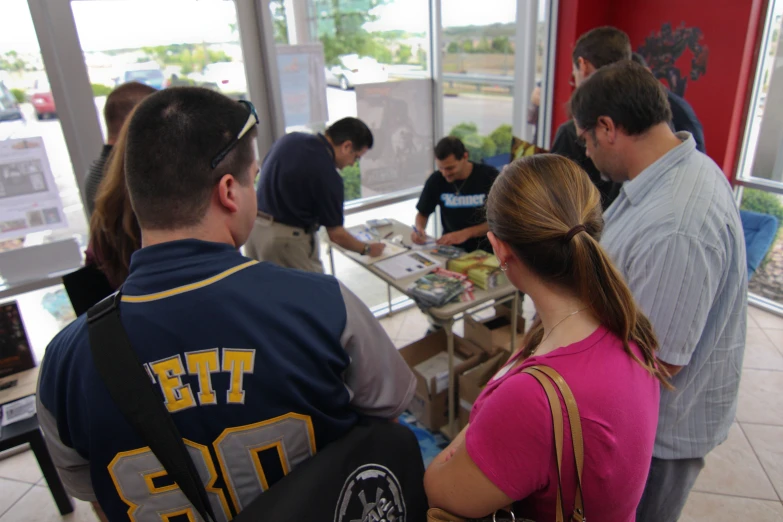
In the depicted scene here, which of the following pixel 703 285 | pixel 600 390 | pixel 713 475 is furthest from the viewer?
pixel 713 475

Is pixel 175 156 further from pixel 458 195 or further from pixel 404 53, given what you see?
pixel 404 53

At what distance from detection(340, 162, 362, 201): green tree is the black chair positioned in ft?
7.55

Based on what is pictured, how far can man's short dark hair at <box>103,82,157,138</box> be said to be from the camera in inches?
79.9

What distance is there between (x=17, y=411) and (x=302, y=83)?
248cm

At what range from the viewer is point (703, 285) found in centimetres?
116

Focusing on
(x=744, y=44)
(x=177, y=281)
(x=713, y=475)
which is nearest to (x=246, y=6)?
(x=177, y=281)

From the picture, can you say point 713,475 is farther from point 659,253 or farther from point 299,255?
point 299,255

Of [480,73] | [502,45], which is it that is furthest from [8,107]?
[502,45]

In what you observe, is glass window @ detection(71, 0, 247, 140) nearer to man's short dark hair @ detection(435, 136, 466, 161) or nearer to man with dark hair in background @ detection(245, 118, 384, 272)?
man with dark hair in background @ detection(245, 118, 384, 272)

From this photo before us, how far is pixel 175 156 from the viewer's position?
2.81ft

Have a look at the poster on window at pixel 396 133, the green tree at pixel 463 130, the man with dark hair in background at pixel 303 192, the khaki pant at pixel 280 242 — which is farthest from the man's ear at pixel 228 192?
the green tree at pixel 463 130

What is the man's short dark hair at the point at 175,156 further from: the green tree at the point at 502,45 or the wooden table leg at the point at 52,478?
the green tree at the point at 502,45

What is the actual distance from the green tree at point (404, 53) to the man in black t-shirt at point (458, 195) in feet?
3.17

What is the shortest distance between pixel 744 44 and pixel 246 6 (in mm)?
3356
